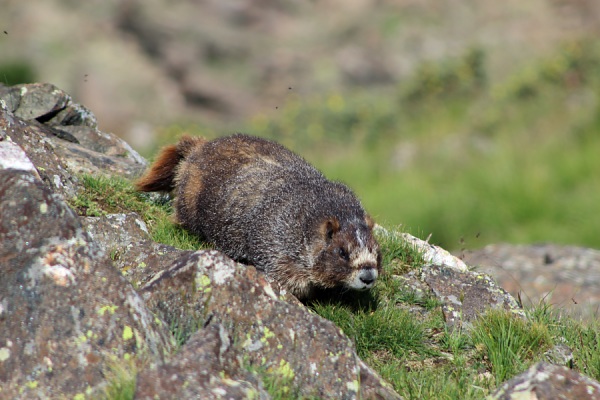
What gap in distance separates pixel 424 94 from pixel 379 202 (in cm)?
448

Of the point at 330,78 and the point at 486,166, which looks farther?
the point at 330,78

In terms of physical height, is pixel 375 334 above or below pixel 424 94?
below

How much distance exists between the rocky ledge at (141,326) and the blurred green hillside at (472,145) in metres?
8.99

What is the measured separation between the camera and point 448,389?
516 centimetres

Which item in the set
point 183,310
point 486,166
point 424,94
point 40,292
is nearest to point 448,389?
point 183,310

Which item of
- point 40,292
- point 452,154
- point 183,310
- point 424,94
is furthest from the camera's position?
point 424,94

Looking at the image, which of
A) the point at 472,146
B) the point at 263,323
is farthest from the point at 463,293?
the point at 472,146

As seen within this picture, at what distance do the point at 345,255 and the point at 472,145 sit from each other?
35.5ft

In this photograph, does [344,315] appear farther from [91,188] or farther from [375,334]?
[91,188]

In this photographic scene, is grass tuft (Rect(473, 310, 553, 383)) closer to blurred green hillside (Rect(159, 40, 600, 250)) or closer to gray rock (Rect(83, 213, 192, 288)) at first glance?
gray rock (Rect(83, 213, 192, 288))

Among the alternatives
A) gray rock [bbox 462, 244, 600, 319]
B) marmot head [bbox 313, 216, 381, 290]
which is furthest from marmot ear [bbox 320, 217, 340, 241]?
gray rock [bbox 462, 244, 600, 319]

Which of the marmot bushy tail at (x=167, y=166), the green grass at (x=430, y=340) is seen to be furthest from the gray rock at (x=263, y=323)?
the marmot bushy tail at (x=167, y=166)

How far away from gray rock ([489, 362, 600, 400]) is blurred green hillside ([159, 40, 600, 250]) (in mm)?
8975

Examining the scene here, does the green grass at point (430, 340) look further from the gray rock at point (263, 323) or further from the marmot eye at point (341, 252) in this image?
the marmot eye at point (341, 252)
